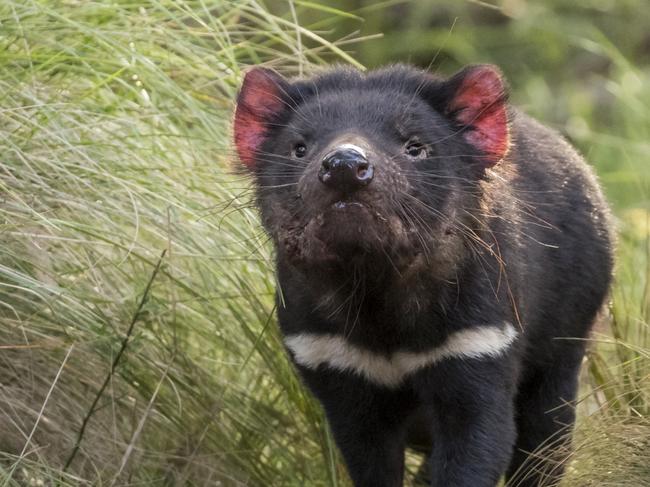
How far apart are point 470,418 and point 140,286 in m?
1.12

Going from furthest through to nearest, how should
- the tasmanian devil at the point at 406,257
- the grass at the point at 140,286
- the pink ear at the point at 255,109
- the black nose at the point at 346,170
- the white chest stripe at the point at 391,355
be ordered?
the grass at the point at 140,286, the pink ear at the point at 255,109, the white chest stripe at the point at 391,355, the tasmanian devil at the point at 406,257, the black nose at the point at 346,170

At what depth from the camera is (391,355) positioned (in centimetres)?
378

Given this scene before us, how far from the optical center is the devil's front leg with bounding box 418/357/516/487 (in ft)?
12.2

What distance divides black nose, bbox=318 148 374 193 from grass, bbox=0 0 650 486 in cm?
87

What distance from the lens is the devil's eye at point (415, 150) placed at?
356 centimetres

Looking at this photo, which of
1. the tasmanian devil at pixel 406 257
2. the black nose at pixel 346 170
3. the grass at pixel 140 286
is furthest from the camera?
the grass at pixel 140 286

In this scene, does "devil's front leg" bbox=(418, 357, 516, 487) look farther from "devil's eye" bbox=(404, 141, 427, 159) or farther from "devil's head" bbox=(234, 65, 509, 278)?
"devil's eye" bbox=(404, 141, 427, 159)

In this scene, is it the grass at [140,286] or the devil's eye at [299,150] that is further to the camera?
the grass at [140,286]

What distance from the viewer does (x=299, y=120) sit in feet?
12.2

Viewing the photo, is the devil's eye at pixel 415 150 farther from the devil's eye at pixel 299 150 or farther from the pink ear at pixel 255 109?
the pink ear at pixel 255 109

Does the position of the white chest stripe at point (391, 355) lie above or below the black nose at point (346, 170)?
below

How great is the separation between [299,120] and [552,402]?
1294mm

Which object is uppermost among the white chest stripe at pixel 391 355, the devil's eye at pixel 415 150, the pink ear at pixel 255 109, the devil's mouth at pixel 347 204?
the devil's mouth at pixel 347 204

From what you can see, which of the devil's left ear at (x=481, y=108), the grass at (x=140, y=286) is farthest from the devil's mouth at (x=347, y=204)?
the grass at (x=140, y=286)
